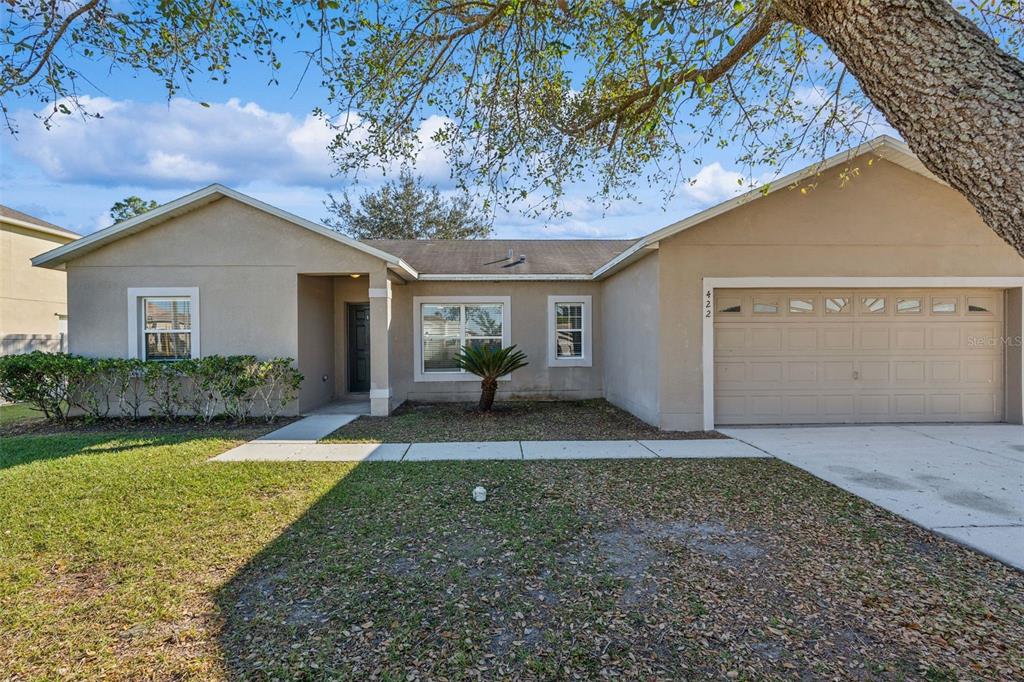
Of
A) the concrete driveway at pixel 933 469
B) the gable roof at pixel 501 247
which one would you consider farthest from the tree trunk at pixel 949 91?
the gable roof at pixel 501 247

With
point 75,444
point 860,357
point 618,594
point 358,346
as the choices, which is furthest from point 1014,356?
point 75,444

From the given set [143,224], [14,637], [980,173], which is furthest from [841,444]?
[143,224]

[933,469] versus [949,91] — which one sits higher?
[949,91]

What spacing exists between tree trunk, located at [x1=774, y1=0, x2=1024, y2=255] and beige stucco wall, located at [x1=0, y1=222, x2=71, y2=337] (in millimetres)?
19294

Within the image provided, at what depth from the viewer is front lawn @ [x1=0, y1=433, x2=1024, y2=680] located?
2654mm

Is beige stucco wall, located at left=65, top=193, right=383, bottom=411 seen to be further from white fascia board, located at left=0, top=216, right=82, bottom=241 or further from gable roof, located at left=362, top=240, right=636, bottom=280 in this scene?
white fascia board, located at left=0, top=216, right=82, bottom=241

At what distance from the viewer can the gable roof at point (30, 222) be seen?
15247mm

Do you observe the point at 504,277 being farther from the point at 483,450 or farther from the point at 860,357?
the point at 860,357

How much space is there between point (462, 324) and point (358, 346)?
2807mm

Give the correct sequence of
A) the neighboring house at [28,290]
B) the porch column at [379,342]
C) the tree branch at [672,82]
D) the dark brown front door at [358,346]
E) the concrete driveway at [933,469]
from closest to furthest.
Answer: the concrete driveway at [933,469]
the tree branch at [672,82]
the porch column at [379,342]
the dark brown front door at [358,346]
the neighboring house at [28,290]

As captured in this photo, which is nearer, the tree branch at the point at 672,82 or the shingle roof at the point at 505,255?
the tree branch at the point at 672,82

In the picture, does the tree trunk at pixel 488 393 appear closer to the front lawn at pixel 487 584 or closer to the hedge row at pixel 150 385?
the hedge row at pixel 150 385

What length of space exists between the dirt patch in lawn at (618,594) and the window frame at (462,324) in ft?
23.4

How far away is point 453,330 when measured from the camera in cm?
Answer: 1227
